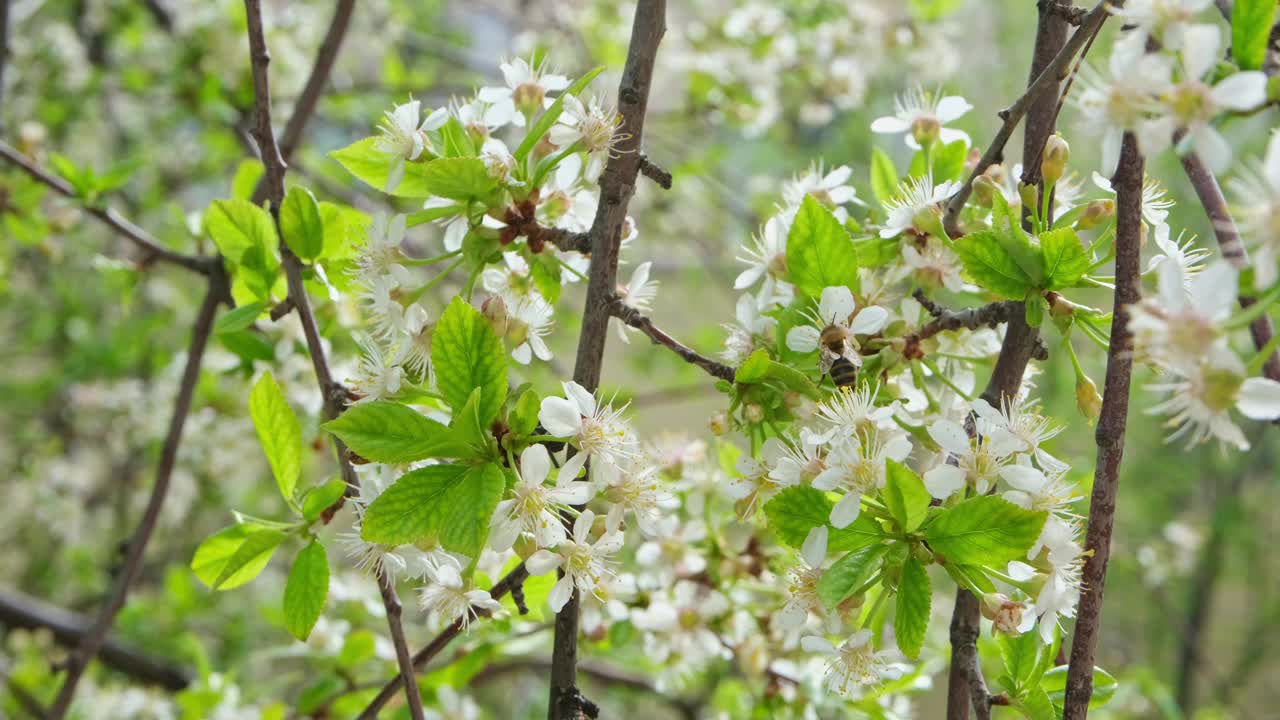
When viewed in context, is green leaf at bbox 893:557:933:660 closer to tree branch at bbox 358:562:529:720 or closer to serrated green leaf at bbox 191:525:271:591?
tree branch at bbox 358:562:529:720

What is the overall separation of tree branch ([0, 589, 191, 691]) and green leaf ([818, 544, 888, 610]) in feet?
4.55

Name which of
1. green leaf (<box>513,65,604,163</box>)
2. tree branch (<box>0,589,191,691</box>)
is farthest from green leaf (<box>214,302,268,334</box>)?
tree branch (<box>0,589,191,691</box>)

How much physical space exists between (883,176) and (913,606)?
13.6 inches

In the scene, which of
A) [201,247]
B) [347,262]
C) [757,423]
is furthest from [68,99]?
[757,423]

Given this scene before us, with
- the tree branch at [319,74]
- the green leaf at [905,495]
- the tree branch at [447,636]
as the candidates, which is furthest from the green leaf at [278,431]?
the green leaf at [905,495]

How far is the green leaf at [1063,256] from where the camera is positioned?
0.53 meters

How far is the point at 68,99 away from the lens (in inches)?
88.6

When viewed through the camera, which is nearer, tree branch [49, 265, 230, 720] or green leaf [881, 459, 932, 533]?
green leaf [881, 459, 932, 533]

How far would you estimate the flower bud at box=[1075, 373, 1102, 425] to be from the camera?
0.58 m

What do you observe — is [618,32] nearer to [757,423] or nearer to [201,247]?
[201,247]

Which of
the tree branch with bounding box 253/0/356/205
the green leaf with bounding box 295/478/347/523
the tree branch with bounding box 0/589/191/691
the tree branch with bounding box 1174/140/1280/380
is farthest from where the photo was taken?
the tree branch with bounding box 0/589/191/691

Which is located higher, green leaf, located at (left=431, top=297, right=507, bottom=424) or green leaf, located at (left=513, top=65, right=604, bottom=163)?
green leaf, located at (left=513, top=65, right=604, bottom=163)

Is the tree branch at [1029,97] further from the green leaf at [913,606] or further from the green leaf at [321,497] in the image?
the green leaf at [321,497]

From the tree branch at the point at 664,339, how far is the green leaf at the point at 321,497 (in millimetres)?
196
